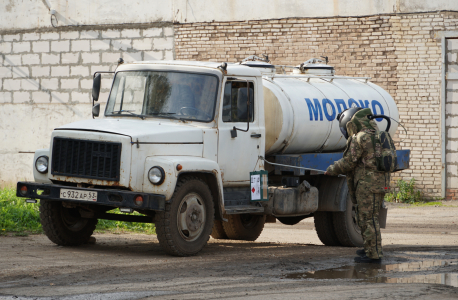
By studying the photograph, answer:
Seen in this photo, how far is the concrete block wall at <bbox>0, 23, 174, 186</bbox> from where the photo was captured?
18672 mm

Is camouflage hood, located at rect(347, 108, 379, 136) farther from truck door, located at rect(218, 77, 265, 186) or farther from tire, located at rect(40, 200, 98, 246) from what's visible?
tire, located at rect(40, 200, 98, 246)

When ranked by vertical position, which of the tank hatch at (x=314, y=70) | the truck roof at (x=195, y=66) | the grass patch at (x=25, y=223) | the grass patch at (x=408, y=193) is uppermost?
the tank hatch at (x=314, y=70)

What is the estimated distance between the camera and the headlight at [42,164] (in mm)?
8461

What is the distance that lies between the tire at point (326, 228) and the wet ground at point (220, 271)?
81cm

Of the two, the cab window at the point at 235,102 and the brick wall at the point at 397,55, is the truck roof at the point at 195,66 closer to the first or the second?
the cab window at the point at 235,102

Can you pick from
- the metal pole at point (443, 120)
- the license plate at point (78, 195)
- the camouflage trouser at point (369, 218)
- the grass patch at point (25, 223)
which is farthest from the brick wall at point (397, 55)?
the license plate at point (78, 195)

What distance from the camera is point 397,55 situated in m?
16.5

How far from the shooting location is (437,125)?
53.2 feet

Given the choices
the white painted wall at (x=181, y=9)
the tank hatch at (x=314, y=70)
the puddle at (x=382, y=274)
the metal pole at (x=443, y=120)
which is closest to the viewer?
the puddle at (x=382, y=274)

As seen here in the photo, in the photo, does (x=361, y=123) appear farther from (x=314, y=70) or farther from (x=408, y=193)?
(x=408, y=193)

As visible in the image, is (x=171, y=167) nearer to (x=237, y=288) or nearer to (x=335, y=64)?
(x=237, y=288)

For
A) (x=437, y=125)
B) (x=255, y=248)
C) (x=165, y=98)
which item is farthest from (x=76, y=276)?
(x=437, y=125)

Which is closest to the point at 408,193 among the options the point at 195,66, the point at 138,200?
the point at 195,66

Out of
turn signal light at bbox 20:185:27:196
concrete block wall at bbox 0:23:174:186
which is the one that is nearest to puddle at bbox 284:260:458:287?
turn signal light at bbox 20:185:27:196
